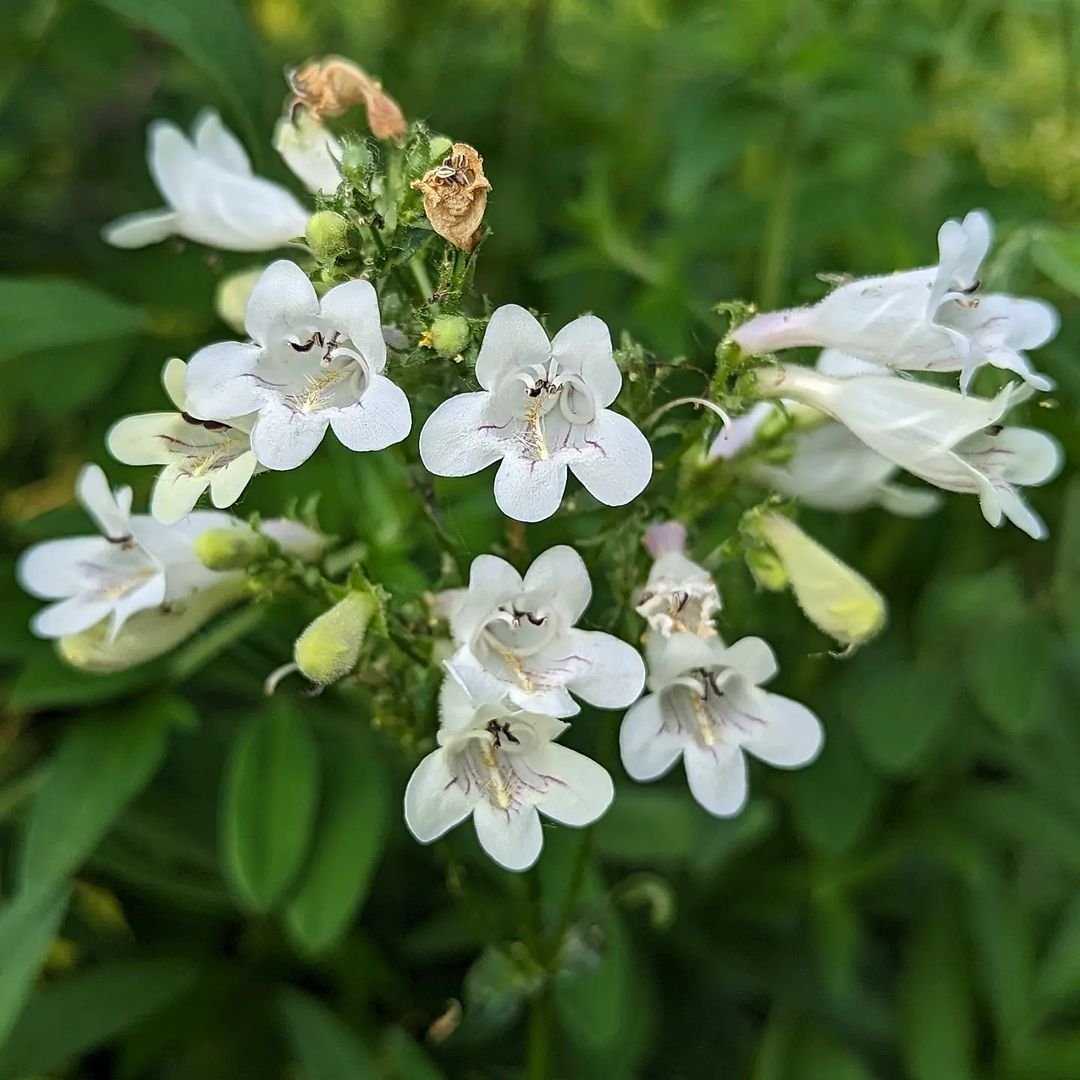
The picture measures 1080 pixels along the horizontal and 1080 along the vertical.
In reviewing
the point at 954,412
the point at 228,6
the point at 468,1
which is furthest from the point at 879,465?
the point at 468,1

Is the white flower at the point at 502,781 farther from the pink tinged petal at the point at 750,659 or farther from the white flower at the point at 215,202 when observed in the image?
the white flower at the point at 215,202

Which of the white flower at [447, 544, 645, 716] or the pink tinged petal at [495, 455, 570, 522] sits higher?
the pink tinged petal at [495, 455, 570, 522]

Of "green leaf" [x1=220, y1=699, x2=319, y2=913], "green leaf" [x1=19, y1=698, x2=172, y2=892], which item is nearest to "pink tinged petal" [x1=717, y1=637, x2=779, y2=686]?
"green leaf" [x1=220, y1=699, x2=319, y2=913]

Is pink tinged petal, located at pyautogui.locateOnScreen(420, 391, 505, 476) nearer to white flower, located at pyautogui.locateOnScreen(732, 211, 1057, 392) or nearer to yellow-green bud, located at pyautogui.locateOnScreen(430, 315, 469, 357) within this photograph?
yellow-green bud, located at pyautogui.locateOnScreen(430, 315, 469, 357)

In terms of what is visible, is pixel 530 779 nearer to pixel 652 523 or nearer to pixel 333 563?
pixel 652 523

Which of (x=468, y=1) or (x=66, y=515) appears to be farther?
(x=468, y=1)

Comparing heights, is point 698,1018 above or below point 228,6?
below
